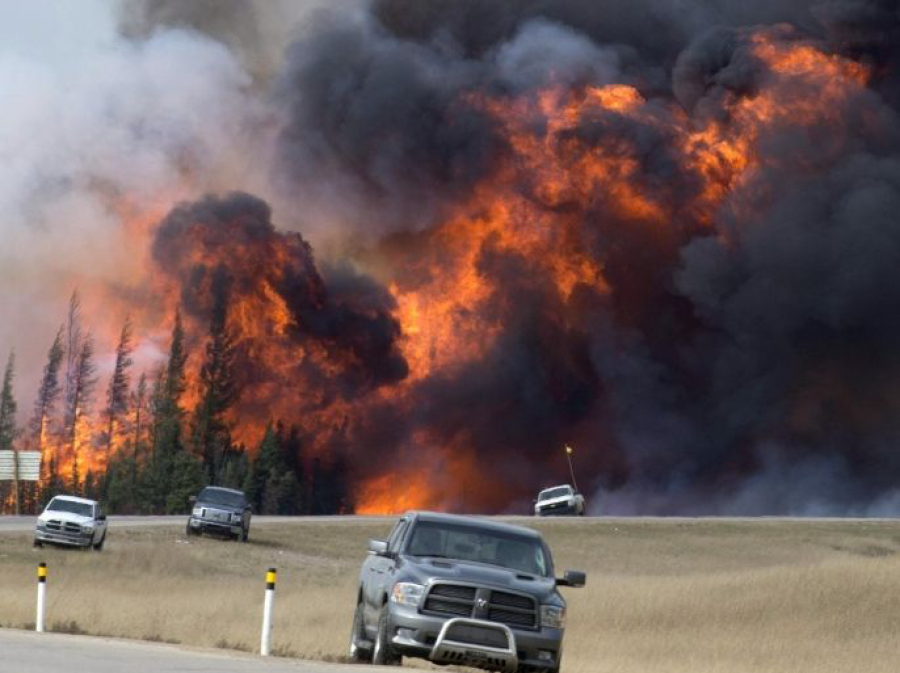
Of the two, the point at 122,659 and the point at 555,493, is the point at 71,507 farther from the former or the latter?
the point at 555,493

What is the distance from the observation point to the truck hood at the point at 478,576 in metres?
20.5

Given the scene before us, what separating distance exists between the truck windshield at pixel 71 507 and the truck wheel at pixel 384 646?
3460cm

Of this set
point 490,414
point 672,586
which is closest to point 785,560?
point 672,586

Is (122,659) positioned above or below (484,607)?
below

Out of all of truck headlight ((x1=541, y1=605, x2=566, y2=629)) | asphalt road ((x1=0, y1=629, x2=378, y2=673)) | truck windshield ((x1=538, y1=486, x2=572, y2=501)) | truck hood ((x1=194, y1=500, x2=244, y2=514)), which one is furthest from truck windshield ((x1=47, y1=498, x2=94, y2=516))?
truck windshield ((x1=538, y1=486, x2=572, y2=501))

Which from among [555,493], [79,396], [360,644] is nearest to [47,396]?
[79,396]

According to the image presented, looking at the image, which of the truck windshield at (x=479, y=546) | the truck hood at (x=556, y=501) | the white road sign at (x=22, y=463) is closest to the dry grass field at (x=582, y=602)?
the truck windshield at (x=479, y=546)

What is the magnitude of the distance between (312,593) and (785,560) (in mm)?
30754

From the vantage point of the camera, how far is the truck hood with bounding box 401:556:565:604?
20516mm

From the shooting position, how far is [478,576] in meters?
20.7

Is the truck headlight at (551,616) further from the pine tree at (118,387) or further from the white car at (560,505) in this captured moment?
the pine tree at (118,387)

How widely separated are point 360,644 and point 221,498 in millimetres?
41320

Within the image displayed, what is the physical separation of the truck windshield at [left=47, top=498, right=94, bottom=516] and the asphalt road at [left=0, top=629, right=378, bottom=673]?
30.4 meters

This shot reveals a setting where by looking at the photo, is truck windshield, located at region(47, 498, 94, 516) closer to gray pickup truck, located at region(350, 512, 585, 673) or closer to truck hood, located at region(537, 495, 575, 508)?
gray pickup truck, located at region(350, 512, 585, 673)
